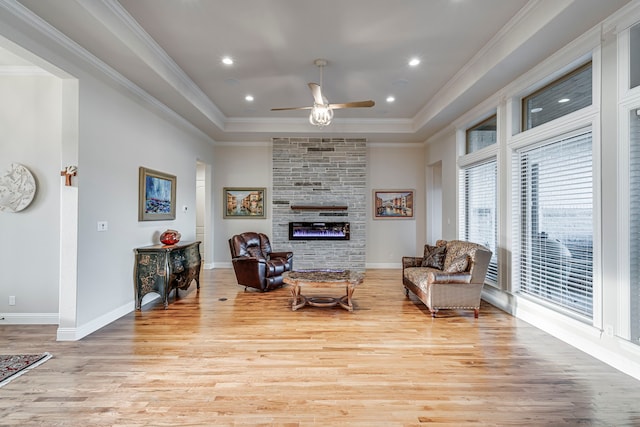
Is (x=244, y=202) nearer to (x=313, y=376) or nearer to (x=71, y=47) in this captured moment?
Result: (x=71, y=47)

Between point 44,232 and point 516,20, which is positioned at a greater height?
point 516,20

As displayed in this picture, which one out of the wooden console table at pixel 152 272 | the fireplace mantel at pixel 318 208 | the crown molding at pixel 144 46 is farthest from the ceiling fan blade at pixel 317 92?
the fireplace mantel at pixel 318 208

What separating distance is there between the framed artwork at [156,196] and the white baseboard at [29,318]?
1.48 m

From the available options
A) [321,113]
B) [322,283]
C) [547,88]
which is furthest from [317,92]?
[547,88]

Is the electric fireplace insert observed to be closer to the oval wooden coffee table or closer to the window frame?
the oval wooden coffee table

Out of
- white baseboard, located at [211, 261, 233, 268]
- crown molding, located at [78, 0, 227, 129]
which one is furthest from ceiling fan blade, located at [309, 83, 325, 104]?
white baseboard, located at [211, 261, 233, 268]

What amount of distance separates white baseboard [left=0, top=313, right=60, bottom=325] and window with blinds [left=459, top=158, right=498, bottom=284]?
18.9 feet

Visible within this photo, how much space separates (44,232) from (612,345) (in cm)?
590

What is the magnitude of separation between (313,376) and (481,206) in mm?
4010

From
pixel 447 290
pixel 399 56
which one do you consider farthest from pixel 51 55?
pixel 447 290

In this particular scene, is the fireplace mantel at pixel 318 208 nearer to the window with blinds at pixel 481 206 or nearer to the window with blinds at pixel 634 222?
the window with blinds at pixel 481 206

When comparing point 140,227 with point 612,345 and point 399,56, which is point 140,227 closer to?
point 399,56

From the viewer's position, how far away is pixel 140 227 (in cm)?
434

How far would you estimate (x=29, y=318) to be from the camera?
357cm
